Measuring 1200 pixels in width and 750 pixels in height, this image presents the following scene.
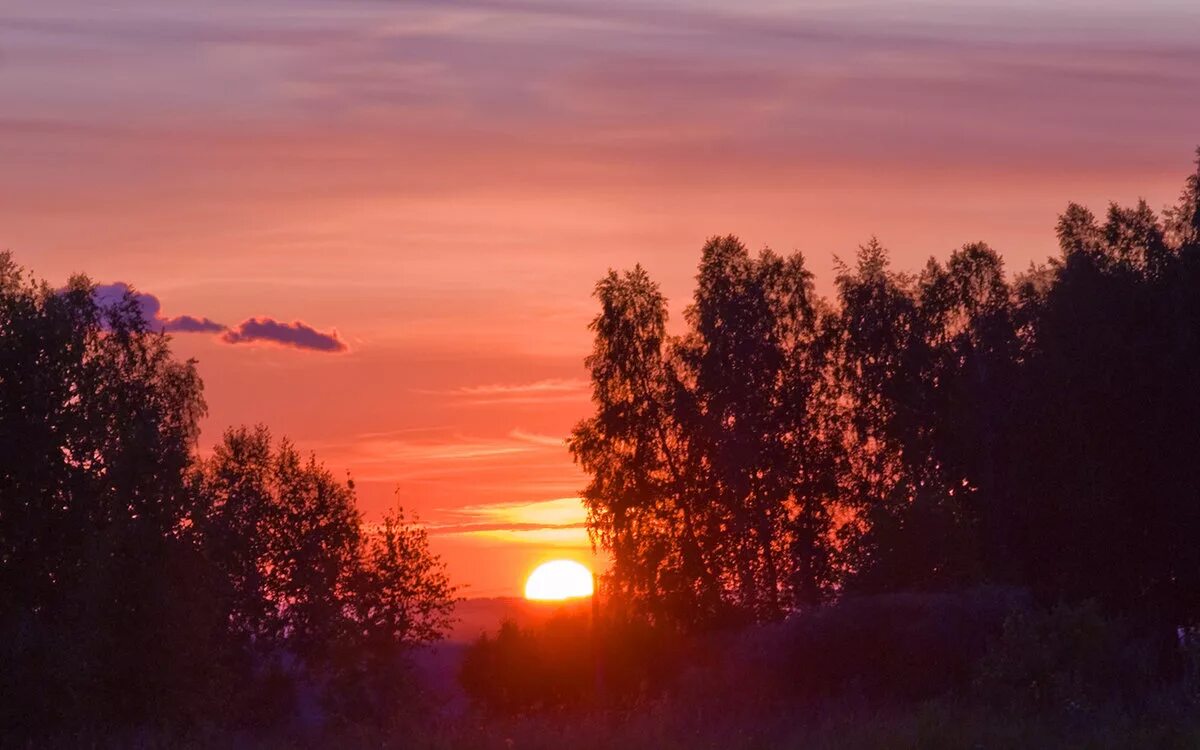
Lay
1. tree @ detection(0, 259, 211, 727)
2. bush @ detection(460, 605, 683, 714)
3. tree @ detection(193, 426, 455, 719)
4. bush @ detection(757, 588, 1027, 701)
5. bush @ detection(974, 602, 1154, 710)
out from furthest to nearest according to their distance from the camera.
Result: 1. tree @ detection(193, 426, 455, 719)
2. bush @ detection(460, 605, 683, 714)
3. tree @ detection(0, 259, 211, 727)
4. bush @ detection(757, 588, 1027, 701)
5. bush @ detection(974, 602, 1154, 710)

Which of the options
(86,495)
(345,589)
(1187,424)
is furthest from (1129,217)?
(345,589)

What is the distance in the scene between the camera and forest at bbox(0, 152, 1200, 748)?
90.0 ft

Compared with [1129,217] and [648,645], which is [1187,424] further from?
[648,645]

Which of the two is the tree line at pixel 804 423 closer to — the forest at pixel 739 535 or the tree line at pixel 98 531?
the forest at pixel 739 535

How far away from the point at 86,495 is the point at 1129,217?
117 feet

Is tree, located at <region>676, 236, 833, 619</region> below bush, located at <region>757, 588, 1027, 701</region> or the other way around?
the other way around

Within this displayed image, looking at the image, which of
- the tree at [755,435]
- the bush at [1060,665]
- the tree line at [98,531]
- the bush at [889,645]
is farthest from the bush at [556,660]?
the bush at [1060,665]

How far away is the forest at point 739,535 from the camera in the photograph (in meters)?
27.4

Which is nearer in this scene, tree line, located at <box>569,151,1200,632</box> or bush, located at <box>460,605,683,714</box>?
tree line, located at <box>569,151,1200,632</box>

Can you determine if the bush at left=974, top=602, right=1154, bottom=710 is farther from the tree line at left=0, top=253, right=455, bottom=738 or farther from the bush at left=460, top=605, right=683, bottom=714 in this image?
the bush at left=460, top=605, right=683, bottom=714

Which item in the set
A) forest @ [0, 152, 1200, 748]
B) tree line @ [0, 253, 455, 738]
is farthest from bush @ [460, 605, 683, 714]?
tree line @ [0, 253, 455, 738]

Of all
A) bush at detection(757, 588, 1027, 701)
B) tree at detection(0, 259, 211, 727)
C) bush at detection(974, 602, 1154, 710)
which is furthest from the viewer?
tree at detection(0, 259, 211, 727)

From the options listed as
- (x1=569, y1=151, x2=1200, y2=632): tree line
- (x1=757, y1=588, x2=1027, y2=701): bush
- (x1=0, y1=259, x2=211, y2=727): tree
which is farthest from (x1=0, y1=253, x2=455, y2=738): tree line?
(x1=569, y1=151, x2=1200, y2=632): tree line

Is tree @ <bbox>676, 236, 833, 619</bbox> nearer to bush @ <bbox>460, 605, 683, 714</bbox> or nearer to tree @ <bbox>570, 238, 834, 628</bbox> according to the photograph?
tree @ <bbox>570, 238, 834, 628</bbox>
